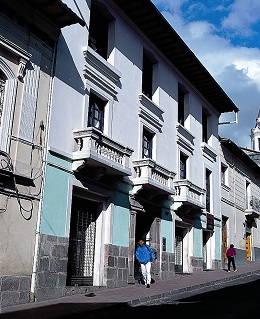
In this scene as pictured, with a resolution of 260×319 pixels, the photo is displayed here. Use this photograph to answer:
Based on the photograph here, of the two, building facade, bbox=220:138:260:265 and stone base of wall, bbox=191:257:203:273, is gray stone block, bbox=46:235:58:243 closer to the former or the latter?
stone base of wall, bbox=191:257:203:273

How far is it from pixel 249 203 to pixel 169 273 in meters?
13.5

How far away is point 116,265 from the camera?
44.1ft

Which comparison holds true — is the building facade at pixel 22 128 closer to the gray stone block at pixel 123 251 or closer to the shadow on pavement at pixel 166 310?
the shadow on pavement at pixel 166 310

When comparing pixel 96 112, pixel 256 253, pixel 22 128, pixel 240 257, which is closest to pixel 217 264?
pixel 240 257

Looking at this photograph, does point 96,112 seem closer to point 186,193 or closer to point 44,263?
point 44,263

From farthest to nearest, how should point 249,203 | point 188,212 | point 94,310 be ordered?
point 249,203
point 188,212
point 94,310

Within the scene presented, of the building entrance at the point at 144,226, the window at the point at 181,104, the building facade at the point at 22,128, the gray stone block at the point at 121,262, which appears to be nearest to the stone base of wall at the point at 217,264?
the building entrance at the point at 144,226

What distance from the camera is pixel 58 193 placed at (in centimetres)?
1146

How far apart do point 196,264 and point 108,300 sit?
373 inches

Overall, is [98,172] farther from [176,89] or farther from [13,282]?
[176,89]

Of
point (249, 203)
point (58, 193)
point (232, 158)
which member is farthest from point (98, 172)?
point (249, 203)

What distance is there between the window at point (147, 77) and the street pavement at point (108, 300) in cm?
748

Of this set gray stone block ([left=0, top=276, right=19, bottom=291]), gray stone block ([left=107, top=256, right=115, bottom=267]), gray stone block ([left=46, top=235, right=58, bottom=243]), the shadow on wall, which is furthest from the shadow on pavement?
the shadow on wall

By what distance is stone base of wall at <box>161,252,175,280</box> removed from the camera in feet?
53.5
